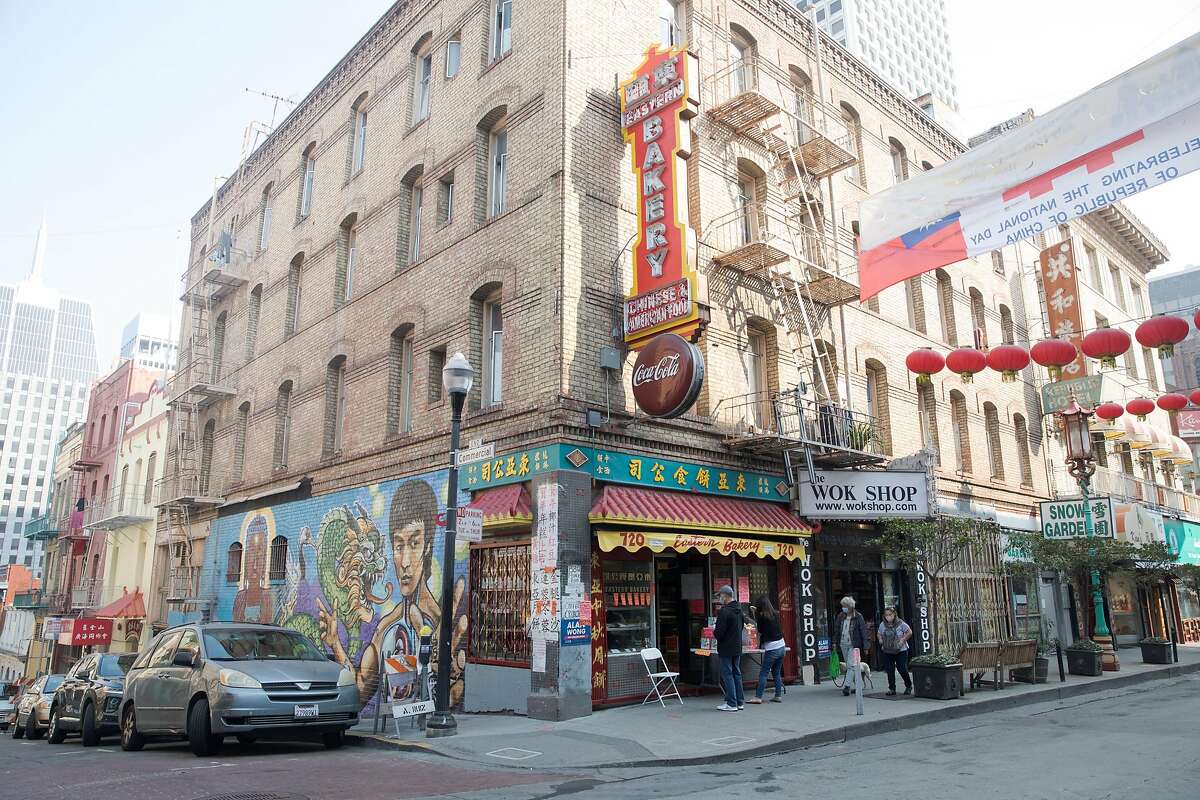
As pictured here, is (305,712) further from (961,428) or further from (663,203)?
(961,428)

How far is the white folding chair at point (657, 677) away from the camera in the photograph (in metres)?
12.8

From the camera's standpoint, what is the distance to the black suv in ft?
42.2

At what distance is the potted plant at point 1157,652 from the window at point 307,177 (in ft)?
80.0

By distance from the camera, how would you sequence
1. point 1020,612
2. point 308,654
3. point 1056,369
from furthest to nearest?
point 1020,612 → point 1056,369 → point 308,654

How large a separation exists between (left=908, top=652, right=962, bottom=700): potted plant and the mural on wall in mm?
7361

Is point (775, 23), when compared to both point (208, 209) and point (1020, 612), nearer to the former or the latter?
point (1020, 612)

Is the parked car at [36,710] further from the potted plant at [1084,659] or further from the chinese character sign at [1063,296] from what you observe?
the chinese character sign at [1063,296]

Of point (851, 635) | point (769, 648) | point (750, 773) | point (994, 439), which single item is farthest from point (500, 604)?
point (994, 439)

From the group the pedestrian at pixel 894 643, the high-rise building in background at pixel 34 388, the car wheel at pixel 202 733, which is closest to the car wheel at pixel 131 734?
the car wheel at pixel 202 733

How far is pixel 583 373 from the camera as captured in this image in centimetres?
1344

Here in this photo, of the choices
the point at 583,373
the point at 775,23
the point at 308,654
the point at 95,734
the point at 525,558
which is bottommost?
the point at 95,734

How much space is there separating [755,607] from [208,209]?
83.8 feet

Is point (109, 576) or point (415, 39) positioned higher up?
point (415, 39)

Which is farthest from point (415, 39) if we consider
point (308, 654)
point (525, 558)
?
point (308, 654)
